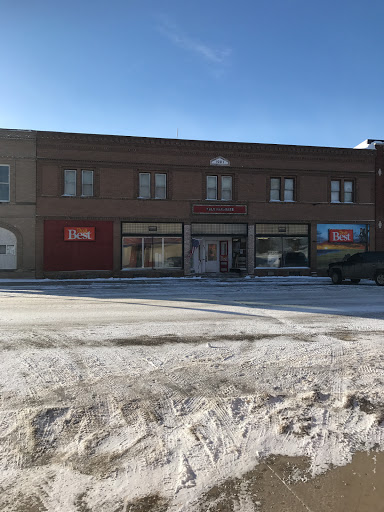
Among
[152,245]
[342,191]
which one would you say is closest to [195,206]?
[152,245]

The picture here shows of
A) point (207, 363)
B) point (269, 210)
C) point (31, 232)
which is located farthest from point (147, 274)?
point (207, 363)

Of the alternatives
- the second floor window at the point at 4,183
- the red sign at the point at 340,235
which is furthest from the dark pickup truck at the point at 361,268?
the second floor window at the point at 4,183

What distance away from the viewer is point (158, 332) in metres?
7.39

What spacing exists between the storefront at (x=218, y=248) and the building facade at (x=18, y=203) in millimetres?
10165

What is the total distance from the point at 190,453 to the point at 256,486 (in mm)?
614

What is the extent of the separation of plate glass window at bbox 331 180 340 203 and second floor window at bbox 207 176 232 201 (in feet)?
24.4

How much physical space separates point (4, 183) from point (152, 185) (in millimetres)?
8922

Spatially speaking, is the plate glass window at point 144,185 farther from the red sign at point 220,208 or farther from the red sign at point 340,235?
the red sign at point 340,235

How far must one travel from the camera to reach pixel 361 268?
1970 centimetres

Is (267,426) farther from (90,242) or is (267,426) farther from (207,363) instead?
(90,242)

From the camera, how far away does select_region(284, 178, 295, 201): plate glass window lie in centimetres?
2639

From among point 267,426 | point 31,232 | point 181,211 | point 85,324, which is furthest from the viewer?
point 181,211

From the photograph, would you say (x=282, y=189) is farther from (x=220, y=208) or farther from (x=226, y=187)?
(x=220, y=208)

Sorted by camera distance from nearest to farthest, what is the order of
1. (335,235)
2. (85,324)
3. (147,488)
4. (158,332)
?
(147,488)
(158,332)
(85,324)
(335,235)
